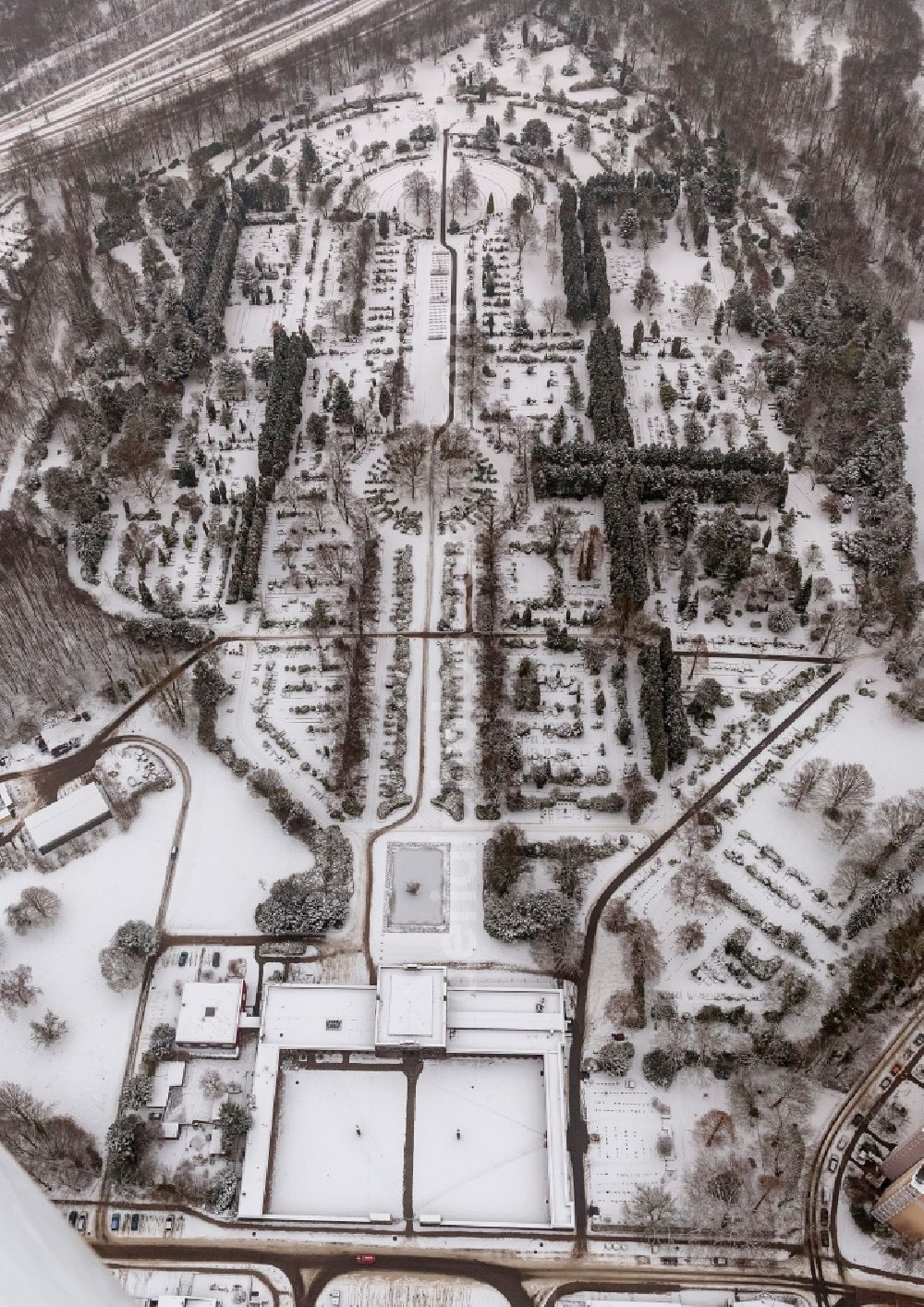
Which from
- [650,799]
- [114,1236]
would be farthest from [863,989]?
[114,1236]

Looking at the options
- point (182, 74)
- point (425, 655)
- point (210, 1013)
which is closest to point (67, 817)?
point (210, 1013)

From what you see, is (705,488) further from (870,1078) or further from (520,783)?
(870,1078)

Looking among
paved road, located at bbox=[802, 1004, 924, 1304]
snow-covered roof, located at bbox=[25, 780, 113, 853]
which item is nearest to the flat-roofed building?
snow-covered roof, located at bbox=[25, 780, 113, 853]

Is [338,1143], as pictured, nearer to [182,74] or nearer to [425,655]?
[425,655]

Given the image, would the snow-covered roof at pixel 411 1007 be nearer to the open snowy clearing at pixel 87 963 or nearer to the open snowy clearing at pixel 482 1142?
the open snowy clearing at pixel 482 1142

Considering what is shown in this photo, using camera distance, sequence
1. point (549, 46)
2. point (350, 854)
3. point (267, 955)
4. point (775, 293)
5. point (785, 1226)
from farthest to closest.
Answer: point (549, 46), point (775, 293), point (350, 854), point (267, 955), point (785, 1226)

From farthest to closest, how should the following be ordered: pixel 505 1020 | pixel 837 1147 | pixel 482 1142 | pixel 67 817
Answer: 1. pixel 67 817
2. pixel 505 1020
3. pixel 482 1142
4. pixel 837 1147
